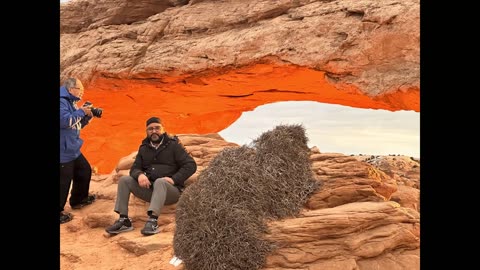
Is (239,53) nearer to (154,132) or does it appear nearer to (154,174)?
(154,132)

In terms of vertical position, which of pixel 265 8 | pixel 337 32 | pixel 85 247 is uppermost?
pixel 265 8

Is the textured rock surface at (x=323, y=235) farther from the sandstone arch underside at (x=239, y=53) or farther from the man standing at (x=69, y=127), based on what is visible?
the sandstone arch underside at (x=239, y=53)

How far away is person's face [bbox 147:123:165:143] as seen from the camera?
274 inches

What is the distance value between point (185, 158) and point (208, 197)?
1059 millimetres

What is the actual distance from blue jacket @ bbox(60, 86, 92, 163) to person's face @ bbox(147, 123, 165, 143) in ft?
3.57

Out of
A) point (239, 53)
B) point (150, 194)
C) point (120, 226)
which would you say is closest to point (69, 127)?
point (150, 194)

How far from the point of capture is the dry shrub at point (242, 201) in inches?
219

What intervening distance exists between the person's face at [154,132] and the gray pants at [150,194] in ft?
2.41

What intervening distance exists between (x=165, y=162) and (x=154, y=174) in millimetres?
270

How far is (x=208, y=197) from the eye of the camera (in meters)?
6.14

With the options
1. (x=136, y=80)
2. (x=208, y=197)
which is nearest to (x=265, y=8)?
(x=136, y=80)

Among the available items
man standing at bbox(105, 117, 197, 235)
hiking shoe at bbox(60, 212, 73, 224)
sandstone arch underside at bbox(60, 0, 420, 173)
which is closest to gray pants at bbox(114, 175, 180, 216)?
man standing at bbox(105, 117, 197, 235)

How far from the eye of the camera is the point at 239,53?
28.6 feet

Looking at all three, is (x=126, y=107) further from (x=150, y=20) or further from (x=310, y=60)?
(x=310, y=60)
